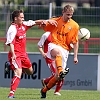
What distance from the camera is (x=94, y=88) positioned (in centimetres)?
1934

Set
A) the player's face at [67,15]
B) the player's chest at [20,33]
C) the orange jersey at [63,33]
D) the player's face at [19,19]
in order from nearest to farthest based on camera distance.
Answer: the player's face at [67,15]
the orange jersey at [63,33]
the player's face at [19,19]
the player's chest at [20,33]

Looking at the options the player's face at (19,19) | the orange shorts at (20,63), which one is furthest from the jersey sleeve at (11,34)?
the orange shorts at (20,63)

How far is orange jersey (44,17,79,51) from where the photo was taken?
573 inches

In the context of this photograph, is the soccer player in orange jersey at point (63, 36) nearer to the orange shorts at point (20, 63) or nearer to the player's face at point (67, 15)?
the player's face at point (67, 15)

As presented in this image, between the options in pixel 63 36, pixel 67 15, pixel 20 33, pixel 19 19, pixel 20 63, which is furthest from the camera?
pixel 20 33

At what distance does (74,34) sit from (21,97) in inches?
72.6

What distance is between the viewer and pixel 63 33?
48.0 feet

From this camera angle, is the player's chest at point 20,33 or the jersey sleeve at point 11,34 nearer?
the jersey sleeve at point 11,34

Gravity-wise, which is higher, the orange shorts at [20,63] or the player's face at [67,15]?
the player's face at [67,15]

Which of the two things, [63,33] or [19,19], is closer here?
[63,33]

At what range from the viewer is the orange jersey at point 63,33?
573 inches

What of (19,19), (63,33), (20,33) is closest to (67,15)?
(63,33)

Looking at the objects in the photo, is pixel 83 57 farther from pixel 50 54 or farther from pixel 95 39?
pixel 50 54

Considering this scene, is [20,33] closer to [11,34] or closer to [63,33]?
[11,34]
